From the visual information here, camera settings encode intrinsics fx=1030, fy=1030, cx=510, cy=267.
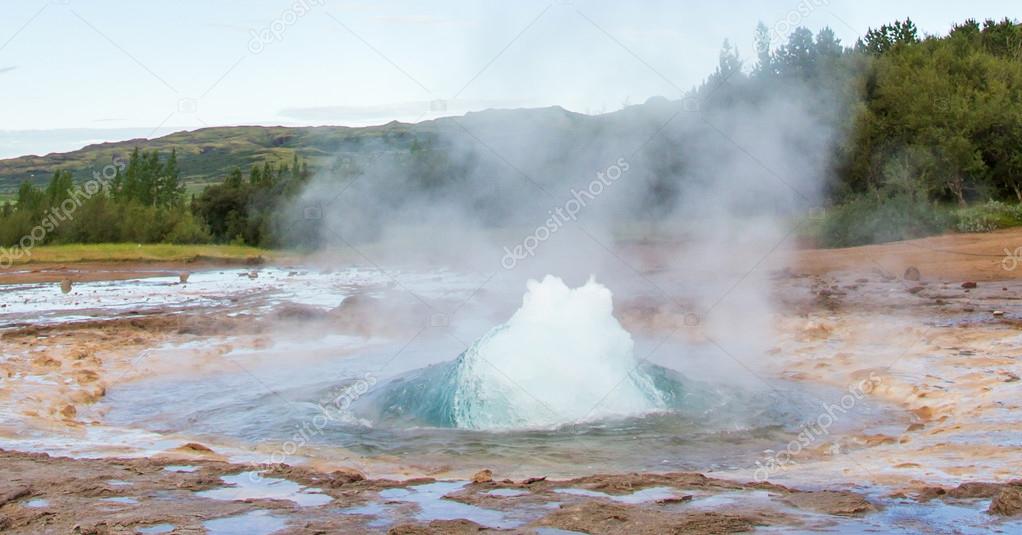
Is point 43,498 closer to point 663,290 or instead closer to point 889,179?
point 663,290

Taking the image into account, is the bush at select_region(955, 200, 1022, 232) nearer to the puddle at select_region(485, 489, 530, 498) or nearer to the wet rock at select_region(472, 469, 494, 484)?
the wet rock at select_region(472, 469, 494, 484)

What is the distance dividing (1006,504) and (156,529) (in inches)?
153

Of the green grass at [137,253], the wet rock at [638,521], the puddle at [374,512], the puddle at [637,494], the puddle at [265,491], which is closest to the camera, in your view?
the wet rock at [638,521]

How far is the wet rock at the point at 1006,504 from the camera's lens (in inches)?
186

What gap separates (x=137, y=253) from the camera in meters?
38.0

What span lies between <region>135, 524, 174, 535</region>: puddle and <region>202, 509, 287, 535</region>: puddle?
15 cm

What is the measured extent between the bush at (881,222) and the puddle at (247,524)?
21113mm

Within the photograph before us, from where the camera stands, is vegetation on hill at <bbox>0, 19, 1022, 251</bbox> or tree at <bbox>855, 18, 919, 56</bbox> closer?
vegetation on hill at <bbox>0, 19, 1022, 251</bbox>

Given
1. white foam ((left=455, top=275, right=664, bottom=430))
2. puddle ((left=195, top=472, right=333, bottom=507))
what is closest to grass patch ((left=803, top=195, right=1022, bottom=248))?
white foam ((left=455, top=275, right=664, bottom=430))

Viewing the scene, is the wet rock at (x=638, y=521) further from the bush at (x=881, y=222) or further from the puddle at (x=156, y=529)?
the bush at (x=881, y=222)

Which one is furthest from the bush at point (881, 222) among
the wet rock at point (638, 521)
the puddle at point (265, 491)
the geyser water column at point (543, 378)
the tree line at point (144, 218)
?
the tree line at point (144, 218)

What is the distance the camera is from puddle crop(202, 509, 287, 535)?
4.65m

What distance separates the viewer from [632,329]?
14.3m

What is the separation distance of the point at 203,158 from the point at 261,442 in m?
137
